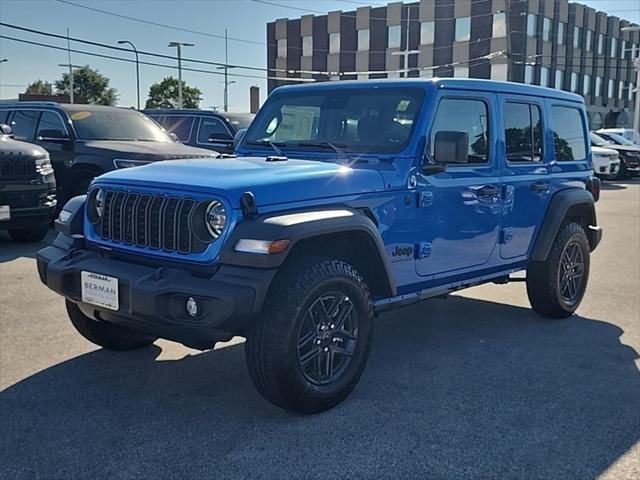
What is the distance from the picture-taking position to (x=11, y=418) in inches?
141

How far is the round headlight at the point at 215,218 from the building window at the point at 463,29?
149 ft

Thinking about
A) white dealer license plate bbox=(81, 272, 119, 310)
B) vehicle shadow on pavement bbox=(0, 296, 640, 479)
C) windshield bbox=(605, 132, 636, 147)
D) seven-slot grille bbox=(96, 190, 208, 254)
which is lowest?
vehicle shadow on pavement bbox=(0, 296, 640, 479)

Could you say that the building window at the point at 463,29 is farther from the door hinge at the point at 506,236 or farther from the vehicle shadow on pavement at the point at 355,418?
the vehicle shadow on pavement at the point at 355,418

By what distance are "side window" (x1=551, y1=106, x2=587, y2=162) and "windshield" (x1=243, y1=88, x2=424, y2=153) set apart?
1.89 metres

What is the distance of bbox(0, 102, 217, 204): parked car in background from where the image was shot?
9.22m

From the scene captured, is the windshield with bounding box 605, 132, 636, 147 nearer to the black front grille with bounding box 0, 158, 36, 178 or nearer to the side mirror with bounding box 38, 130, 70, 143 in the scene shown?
the side mirror with bounding box 38, 130, 70, 143

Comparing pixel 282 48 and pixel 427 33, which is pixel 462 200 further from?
pixel 282 48

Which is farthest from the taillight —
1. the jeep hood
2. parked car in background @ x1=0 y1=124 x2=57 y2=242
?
parked car in background @ x1=0 y1=124 x2=57 y2=242

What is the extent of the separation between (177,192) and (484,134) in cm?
245

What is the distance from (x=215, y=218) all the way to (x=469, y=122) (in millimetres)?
2217

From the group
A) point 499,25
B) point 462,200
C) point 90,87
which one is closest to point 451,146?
point 462,200

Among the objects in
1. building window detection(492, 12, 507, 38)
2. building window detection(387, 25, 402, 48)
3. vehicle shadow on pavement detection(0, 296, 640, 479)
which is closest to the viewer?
vehicle shadow on pavement detection(0, 296, 640, 479)

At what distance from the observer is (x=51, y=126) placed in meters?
10.1

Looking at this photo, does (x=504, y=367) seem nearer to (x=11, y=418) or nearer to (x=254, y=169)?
(x=254, y=169)
